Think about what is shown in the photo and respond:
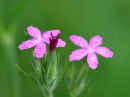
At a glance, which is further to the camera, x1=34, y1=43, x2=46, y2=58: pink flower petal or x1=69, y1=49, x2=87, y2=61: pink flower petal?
x1=69, y1=49, x2=87, y2=61: pink flower petal

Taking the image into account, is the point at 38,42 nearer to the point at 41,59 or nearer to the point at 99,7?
the point at 41,59

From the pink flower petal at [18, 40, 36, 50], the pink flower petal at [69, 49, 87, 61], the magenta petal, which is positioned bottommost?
the pink flower petal at [69, 49, 87, 61]

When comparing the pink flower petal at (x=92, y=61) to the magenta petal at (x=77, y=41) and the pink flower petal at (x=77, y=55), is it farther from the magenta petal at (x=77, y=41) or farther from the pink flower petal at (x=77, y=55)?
the magenta petal at (x=77, y=41)

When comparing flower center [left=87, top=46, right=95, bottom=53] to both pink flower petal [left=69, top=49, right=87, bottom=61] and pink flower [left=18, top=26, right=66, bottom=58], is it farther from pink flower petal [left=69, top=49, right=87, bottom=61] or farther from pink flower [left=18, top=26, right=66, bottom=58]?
pink flower [left=18, top=26, right=66, bottom=58]

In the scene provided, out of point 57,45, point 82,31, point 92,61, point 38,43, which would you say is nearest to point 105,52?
point 92,61

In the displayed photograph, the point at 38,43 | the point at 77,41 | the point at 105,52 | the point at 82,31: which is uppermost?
the point at 38,43

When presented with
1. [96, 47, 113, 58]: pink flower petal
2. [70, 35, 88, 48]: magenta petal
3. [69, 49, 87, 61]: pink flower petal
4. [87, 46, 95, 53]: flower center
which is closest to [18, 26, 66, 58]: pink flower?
[69, 49, 87, 61]: pink flower petal

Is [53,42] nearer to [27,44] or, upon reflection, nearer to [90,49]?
[27,44]

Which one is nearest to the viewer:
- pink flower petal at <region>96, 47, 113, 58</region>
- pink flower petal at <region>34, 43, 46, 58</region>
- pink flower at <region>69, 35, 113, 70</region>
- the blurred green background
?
pink flower petal at <region>34, 43, 46, 58</region>
